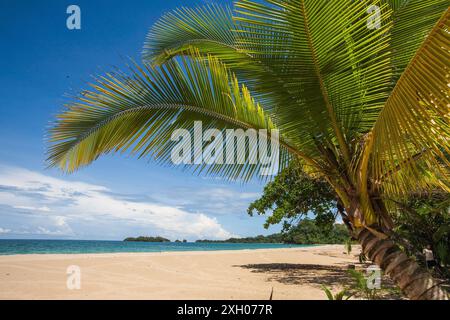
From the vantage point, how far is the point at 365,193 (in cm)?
286

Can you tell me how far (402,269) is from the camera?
2594 millimetres

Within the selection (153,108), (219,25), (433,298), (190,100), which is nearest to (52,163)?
(153,108)

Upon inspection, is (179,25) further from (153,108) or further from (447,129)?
(447,129)

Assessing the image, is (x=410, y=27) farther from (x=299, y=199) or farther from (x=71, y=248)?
(x=71, y=248)

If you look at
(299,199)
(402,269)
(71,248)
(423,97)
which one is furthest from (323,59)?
(71,248)

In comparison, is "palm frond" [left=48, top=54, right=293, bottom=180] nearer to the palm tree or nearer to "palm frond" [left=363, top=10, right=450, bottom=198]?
the palm tree

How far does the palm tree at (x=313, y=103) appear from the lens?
260 cm

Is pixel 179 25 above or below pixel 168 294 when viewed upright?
above

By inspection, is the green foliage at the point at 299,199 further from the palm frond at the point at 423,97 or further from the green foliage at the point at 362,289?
the palm frond at the point at 423,97

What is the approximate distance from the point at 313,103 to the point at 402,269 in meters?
1.55

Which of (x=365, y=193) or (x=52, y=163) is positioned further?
(x=52, y=163)

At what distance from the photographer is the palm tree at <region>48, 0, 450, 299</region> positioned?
103 inches
